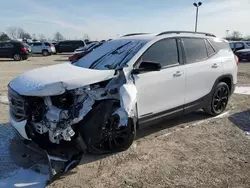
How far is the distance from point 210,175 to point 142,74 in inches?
68.9

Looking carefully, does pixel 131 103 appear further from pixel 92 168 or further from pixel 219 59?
pixel 219 59

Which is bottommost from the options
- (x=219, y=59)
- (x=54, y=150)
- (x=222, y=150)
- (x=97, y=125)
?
(x=222, y=150)

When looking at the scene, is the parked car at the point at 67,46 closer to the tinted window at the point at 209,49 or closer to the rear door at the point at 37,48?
the rear door at the point at 37,48

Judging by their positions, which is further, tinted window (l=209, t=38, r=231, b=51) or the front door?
tinted window (l=209, t=38, r=231, b=51)

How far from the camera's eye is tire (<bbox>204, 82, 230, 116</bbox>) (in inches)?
225

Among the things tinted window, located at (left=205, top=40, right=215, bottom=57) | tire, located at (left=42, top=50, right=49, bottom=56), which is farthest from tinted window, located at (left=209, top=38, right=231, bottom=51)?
tire, located at (left=42, top=50, right=49, bottom=56)

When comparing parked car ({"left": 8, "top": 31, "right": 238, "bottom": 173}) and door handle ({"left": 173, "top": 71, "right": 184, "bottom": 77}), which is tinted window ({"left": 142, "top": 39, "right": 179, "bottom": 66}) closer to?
parked car ({"left": 8, "top": 31, "right": 238, "bottom": 173})

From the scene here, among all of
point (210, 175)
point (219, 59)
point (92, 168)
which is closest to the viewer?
point (210, 175)

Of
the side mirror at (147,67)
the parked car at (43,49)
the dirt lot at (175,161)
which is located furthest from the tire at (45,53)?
the side mirror at (147,67)

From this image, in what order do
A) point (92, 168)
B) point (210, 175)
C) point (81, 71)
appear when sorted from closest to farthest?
1. point (210, 175)
2. point (92, 168)
3. point (81, 71)

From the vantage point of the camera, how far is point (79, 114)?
354cm

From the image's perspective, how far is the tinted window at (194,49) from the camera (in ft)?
16.5

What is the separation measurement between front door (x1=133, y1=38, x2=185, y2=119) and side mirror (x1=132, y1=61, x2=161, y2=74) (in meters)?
0.08

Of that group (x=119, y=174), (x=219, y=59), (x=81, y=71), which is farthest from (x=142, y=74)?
(x=219, y=59)
